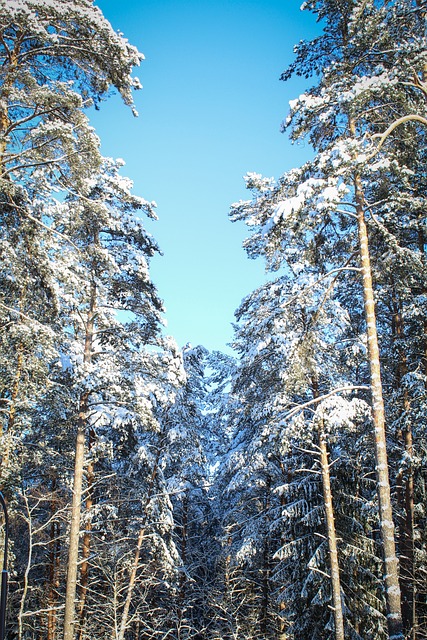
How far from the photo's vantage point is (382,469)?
25.1 feet

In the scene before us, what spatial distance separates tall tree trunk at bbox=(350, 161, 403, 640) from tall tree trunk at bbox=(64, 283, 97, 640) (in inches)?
257

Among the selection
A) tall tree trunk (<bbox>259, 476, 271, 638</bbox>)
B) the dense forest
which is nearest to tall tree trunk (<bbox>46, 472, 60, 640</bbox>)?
the dense forest

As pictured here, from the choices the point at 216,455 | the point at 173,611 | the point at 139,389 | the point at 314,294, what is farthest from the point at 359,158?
the point at 173,611

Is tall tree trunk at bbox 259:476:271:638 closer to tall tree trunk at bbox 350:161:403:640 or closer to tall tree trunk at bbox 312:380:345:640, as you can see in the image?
tall tree trunk at bbox 312:380:345:640

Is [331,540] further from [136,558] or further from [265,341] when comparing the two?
[136,558]

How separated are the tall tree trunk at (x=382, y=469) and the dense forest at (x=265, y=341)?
1.4 inches

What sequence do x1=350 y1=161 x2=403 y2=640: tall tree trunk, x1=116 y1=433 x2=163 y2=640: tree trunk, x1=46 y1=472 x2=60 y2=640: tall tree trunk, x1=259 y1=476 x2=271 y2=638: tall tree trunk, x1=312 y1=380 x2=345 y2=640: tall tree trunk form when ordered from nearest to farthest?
x1=350 y1=161 x2=403 y2=640: tall tree trunk
x1=312 y1=380 x2=345 y2=640: tall tree trunk
x1=116 y1=433 x2=163 y2=640: tree trunk
x1=46 y1=472 x2=60 y2=640: tall tree trunk
x1=259 y1=476 x2=271 y2=638: tall tree trunk

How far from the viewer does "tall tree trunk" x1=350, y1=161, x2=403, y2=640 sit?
6.84m

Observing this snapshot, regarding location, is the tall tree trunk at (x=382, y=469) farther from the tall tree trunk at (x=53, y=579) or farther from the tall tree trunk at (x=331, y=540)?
the tall tree trunk at (x=53, y=579)

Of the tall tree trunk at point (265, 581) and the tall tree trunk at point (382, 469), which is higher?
the tall tree trunk at point (382, 469)

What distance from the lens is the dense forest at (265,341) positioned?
8.28 m

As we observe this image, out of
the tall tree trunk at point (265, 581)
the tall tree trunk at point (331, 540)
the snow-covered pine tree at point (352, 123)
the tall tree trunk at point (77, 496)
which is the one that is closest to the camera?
the snow-covered pine tree at point (352, 123)

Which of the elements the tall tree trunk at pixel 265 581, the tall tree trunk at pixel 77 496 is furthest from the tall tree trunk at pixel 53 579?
the tall tree trunk at pixel 265 581

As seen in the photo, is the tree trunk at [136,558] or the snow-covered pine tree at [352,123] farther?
the tree trunk at [136,558]
